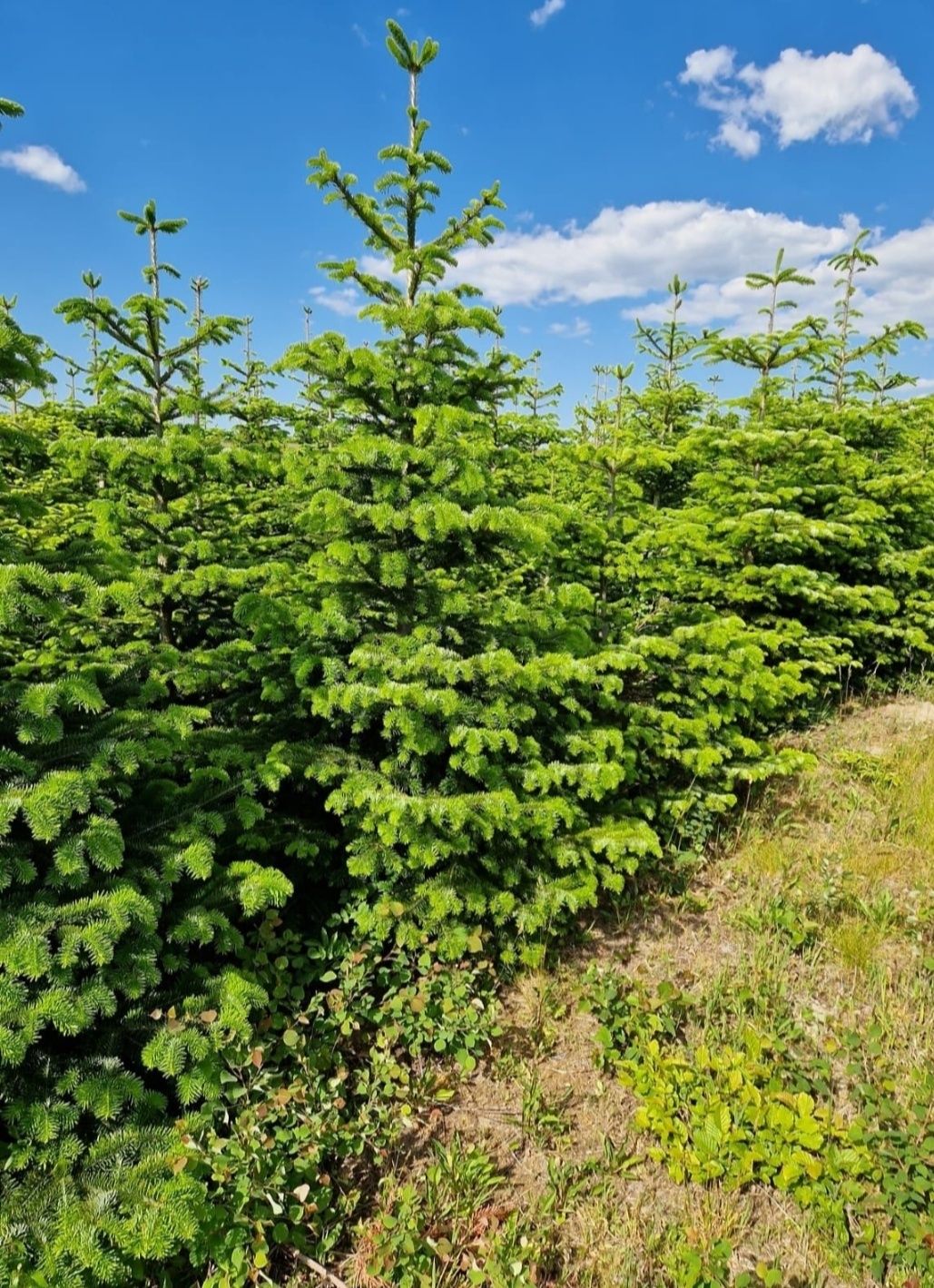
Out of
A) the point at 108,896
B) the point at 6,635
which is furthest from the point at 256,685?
the point at 108,896

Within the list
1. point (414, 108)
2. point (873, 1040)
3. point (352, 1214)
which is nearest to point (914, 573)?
point (873, 1040)

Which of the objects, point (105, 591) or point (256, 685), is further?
point (256, 685)

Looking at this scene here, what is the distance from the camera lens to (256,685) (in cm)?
559

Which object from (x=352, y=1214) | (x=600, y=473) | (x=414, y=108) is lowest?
(x=352, y=1214)

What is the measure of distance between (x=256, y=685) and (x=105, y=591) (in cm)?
214

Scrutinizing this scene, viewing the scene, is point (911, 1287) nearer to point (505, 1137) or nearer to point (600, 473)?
point (505, 1137)

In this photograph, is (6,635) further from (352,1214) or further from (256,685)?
(352,1214)

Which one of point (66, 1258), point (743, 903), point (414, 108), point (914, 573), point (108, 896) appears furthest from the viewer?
point (914, 573)

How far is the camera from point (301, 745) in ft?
15.7

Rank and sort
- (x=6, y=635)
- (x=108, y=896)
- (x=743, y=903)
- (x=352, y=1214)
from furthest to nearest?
1. (x=743, y=903)
2. (x=6, y=635)
3. (x=352, y=1214)
4. (x=108, y=896)

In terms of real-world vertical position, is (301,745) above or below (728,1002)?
above

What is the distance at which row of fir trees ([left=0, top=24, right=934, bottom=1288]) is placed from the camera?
308cm

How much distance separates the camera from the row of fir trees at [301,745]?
3.08m

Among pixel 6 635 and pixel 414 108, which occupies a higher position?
pixel 414 108
